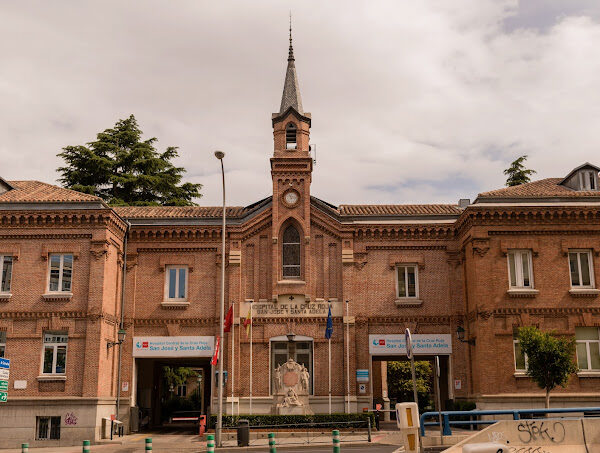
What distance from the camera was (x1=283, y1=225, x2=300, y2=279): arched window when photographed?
34344 millimetres

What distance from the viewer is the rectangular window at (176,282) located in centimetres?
3422

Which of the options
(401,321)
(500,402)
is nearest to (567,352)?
(500,402)

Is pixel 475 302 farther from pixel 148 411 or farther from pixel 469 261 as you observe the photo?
pixel 148 411

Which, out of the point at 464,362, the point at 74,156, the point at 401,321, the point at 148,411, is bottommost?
the point at 148,411

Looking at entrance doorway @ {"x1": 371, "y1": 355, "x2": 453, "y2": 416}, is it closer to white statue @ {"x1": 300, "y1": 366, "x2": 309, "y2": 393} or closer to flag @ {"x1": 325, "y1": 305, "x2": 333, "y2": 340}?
flag @ {"x1": 325, "y1": 305, "x2": 333, "y2": 340}

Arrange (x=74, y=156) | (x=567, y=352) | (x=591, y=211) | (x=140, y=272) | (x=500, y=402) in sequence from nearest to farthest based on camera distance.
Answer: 1. (x=567, y=352)
2. (x=500, y=402)
3. (x=591, y=211)
4. (x=140, y=272)
5. (x=74, y=156)

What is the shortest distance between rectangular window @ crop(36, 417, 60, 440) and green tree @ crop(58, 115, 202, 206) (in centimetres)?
2231

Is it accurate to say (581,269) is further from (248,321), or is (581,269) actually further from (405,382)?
(405,382)

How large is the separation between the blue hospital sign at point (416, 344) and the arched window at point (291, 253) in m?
5.32

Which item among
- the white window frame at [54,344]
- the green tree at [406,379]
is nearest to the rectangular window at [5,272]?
the white window frame at [54,344]

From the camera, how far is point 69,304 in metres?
30.3

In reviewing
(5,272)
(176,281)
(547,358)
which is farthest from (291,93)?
(547,358)

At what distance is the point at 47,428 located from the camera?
94.8 feet

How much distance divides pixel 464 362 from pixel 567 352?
6445 millimetres
